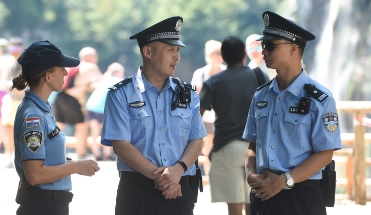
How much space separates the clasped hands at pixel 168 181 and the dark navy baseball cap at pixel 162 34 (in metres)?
0.72

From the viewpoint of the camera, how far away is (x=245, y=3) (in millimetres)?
70062

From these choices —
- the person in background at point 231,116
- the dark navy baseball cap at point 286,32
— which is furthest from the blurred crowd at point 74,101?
the dark navy baseball cap at point 286,32

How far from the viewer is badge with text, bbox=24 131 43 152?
5379 millimetres

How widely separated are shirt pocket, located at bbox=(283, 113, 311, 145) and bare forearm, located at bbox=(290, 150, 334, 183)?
10 cm

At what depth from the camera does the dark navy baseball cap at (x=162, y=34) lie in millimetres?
5680

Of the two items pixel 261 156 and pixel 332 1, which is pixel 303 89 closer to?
pixel 261 156

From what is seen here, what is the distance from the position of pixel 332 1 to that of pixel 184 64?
34866 millimetres

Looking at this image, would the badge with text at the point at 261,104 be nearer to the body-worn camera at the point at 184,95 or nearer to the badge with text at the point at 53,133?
the body-worn camera at the point at 184,95

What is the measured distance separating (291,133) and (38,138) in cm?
133

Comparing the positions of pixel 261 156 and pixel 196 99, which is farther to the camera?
pixel 196 99

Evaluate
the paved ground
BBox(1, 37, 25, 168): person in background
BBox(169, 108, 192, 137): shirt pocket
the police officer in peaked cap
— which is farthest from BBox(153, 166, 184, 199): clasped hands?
BBox(1, 37, 25, 168): person in background

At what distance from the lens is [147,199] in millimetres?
5570

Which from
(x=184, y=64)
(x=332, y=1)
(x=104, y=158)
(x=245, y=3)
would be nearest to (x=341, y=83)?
(x=332, y=1)

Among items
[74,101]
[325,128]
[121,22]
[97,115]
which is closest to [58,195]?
[325,128]
